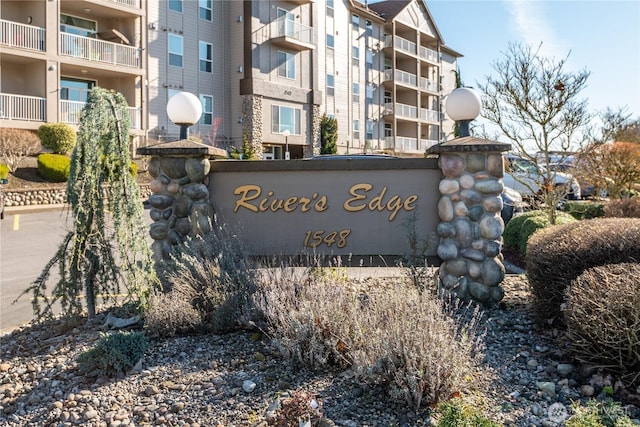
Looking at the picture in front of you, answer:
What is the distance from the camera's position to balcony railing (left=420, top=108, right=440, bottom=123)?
4317 centimetres

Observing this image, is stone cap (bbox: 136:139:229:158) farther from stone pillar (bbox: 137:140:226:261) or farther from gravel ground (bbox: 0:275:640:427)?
gravel ground (bbox: 0:275:640:427)

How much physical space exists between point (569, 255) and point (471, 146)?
1611 mm

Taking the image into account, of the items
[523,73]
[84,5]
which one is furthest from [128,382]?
[84,5]

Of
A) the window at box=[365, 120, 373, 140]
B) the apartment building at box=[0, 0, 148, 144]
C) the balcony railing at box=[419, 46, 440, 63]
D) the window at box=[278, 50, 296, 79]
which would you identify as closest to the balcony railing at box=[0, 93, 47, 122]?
the apartment building at box=[0, 0, 148, 144]

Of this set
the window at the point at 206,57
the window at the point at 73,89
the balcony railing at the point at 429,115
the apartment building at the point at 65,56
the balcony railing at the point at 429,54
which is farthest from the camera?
the balcony railing at the point at 429,54

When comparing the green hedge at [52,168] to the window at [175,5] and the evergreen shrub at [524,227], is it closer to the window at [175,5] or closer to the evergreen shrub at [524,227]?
the window at [175,5]

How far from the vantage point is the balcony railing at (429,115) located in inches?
1700

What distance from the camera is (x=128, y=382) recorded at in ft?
13.5

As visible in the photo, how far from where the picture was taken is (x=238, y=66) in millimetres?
28844

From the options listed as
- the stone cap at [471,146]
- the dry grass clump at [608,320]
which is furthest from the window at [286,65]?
the dry grass clump at [608,320]

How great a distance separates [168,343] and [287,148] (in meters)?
26.3

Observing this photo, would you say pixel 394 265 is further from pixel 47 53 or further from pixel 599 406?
pixel 47 53

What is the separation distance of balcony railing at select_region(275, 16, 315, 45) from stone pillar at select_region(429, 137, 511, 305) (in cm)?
2578

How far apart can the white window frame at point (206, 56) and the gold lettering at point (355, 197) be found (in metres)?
23.4
